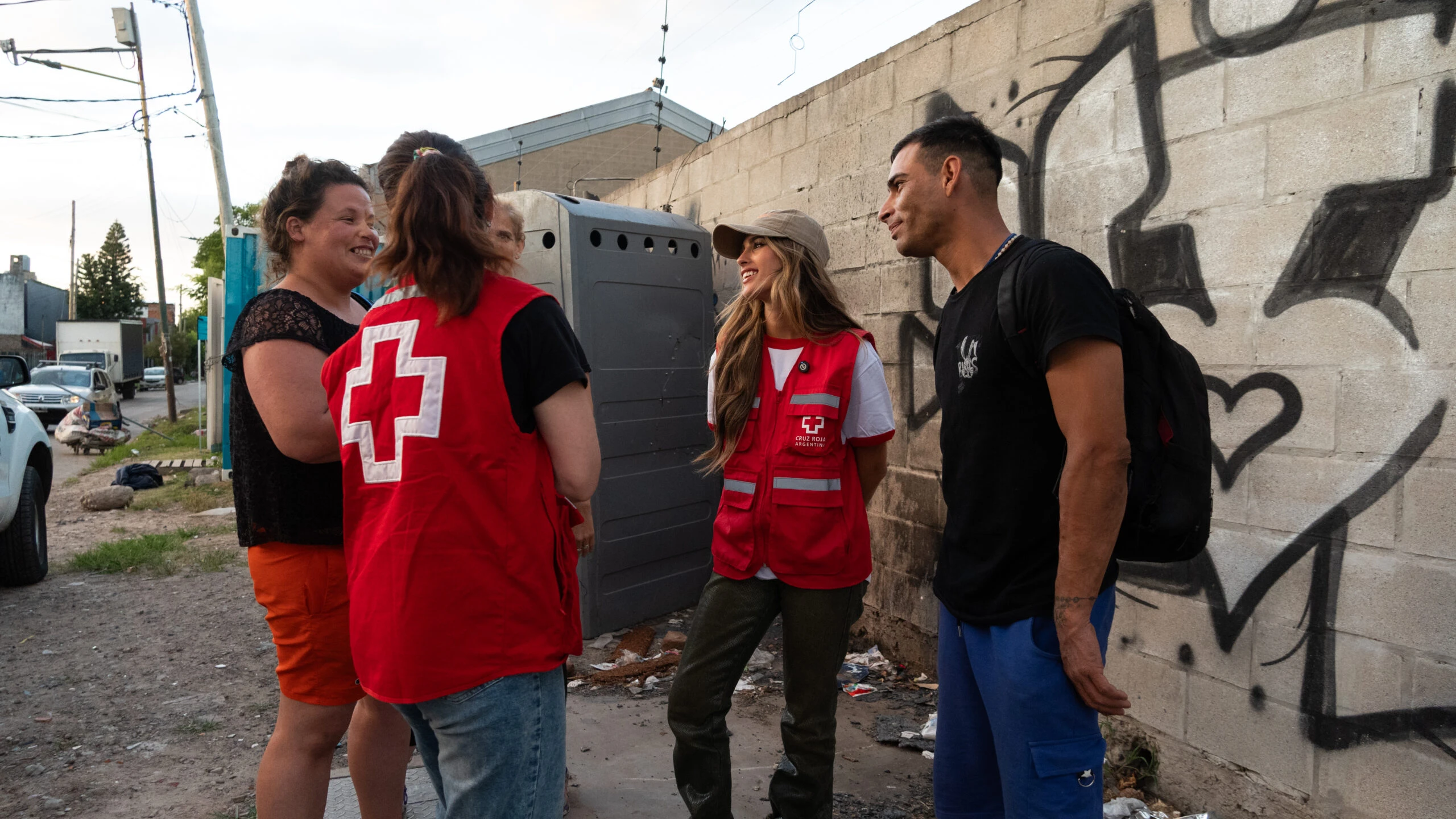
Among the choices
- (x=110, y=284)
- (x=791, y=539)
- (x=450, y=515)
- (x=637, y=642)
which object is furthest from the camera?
(x=110, y=284)

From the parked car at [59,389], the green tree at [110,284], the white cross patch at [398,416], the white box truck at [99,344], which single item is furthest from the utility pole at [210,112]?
the green tree at [110,284]

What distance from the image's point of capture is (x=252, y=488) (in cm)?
186

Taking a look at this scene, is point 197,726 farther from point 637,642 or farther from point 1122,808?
point 1122,808

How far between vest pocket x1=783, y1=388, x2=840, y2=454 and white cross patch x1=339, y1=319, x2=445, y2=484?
111 cm

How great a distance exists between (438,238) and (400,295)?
0.14 meters

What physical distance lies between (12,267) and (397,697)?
6694 cm

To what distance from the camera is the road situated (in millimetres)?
11953

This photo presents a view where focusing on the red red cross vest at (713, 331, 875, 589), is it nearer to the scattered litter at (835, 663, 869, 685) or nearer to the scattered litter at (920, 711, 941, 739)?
the scattered litter at (920, 711, 941, 739)

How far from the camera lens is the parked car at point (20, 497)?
524 centimetres

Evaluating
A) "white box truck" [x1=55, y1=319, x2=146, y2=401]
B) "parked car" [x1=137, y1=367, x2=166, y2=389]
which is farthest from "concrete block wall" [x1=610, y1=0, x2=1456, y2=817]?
"parked car" [x1=137, y1=367, x2=166, y2=389]

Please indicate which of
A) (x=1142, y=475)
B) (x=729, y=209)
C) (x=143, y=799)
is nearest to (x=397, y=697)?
(x=1142, y=475)

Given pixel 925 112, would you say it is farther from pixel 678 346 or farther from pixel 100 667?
pixel 100 667

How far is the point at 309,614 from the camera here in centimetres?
184

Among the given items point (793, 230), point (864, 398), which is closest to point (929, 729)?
point (864, 398)
